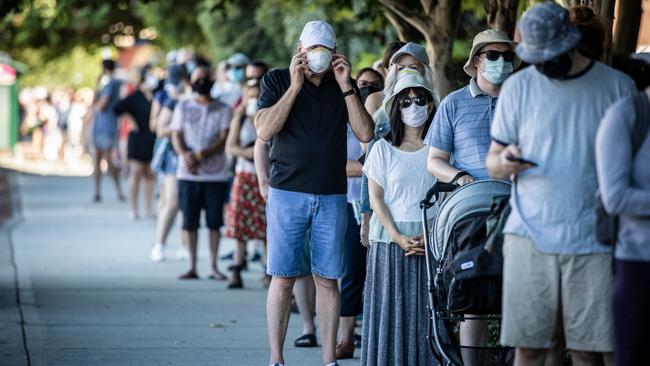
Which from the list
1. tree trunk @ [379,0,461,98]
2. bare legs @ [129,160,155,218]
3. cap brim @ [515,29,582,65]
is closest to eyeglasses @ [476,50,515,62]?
cap brim @ [515,29,582,65]

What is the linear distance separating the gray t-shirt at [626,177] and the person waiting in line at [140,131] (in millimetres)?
12223

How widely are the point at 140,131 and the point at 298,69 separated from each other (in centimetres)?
1023

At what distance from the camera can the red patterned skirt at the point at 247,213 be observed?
11609 millimetres

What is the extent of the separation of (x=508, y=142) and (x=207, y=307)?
580 centimetres

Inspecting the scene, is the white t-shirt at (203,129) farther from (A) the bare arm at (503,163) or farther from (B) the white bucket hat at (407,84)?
(A) the bare arm at (503,163)

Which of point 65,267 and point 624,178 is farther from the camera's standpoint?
point 65,267

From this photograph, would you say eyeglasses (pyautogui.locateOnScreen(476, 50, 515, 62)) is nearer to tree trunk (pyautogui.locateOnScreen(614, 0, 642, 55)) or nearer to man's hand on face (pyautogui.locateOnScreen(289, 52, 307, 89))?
man's hand on face (pyautogui.locateOnScreen(289, 52, 307, 89))

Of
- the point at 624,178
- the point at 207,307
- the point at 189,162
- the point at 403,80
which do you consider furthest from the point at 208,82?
the point at 624,178

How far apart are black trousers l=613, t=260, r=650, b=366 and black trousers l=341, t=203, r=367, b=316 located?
12.9 ft

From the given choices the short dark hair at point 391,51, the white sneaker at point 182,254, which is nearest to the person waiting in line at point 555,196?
the short dark hair at point 391,51

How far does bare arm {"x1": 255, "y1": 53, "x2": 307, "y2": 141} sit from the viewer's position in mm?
7344

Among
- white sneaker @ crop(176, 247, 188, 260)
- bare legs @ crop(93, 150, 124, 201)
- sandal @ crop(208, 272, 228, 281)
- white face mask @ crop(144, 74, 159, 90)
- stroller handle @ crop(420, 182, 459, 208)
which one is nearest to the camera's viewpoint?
stroller handle @ crop(420, 182, 459, 208)

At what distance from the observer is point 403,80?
292 inches

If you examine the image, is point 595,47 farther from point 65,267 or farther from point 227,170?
point 65,267
